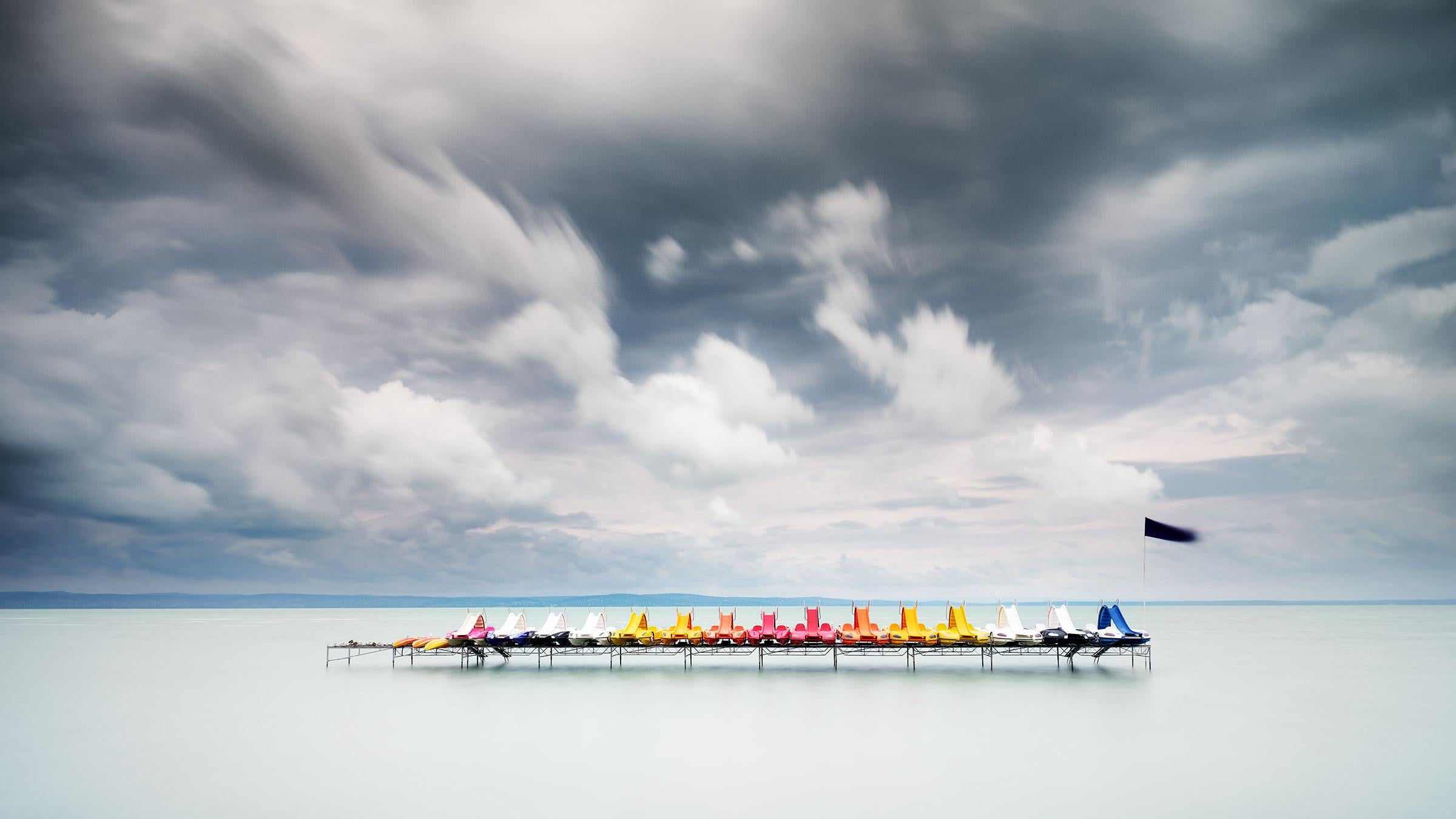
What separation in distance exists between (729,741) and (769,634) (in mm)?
11596

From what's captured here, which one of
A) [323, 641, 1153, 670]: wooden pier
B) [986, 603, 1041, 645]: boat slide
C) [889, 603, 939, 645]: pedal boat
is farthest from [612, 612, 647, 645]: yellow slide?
[986, 603, 1041, 645]: boat slide

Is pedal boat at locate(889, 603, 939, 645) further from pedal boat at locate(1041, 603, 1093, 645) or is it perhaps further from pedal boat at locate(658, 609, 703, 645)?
pedal boat at locate(658, 609, 703, 645)

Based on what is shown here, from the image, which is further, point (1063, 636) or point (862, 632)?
point (862, 632)

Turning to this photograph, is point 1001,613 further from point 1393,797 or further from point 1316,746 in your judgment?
point 1393,797

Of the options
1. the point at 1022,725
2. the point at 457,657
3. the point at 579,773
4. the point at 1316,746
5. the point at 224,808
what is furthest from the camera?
the point at 457,657

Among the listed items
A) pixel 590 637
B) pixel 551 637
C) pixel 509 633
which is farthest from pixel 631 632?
Answer: pixel 509 633

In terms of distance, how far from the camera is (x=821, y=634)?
3047cm

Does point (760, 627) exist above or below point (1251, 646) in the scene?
above

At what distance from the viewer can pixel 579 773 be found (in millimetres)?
15695

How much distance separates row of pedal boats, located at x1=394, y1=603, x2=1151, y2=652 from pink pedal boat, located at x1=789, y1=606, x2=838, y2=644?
0.03 m

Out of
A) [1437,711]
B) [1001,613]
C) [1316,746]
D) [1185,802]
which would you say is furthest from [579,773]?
[1437,711]

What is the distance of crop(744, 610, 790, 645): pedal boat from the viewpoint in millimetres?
29906

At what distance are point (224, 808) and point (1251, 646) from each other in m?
52.6

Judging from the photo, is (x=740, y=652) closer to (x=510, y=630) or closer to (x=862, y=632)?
(x=862, y=632)
